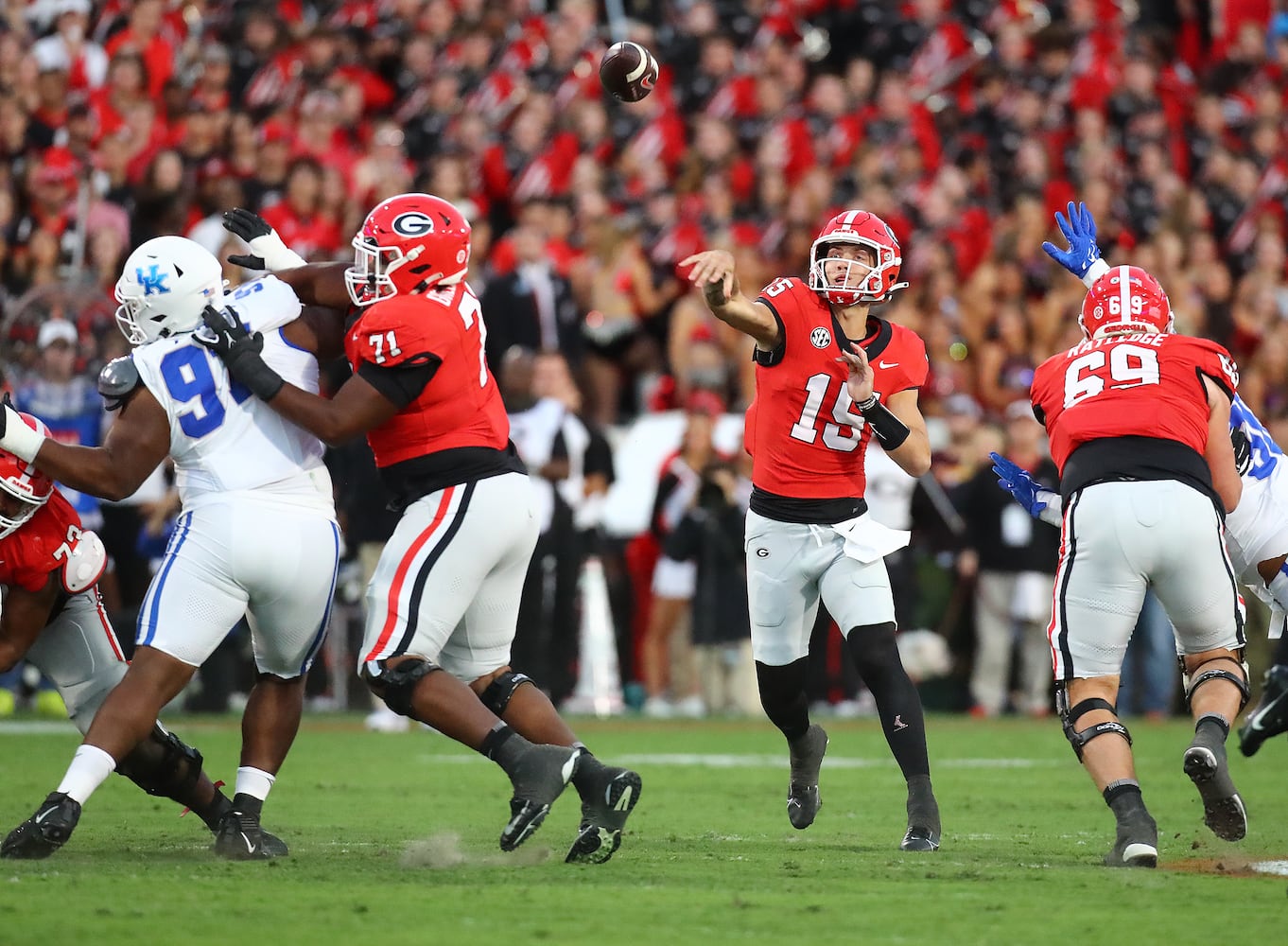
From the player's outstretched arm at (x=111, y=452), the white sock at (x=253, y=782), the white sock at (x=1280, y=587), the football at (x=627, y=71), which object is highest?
the football at (x=627, y=71)

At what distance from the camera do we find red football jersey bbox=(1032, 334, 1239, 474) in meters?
6.52

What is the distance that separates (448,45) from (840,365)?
10.6 m

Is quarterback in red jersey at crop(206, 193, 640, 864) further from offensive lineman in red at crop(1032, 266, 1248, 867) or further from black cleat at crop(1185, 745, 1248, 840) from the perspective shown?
black cleat at crop(1185, 745, 1248, 840)

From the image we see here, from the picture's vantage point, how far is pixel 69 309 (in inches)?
480

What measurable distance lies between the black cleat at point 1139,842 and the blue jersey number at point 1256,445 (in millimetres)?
1752

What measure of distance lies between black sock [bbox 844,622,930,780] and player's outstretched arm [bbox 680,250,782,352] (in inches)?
45.6

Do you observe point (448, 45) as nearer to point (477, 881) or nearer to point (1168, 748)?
point (1168, 748)

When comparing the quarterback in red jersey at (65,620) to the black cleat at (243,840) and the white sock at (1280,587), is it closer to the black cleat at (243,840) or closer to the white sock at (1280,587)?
the black cleat at (243,840)

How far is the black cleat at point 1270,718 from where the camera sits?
6457 mm

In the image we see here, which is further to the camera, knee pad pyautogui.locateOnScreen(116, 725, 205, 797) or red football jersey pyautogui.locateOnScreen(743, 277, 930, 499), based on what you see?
red football jersey pyautogui.locateOnScreen(743, 277, 930, 499)

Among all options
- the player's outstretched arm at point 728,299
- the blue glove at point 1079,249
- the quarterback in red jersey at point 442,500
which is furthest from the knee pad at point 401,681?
the blue glove at point 1079,249

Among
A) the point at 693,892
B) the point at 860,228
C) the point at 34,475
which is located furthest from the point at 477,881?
the point at 860,228

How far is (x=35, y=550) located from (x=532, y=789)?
193 centimetres

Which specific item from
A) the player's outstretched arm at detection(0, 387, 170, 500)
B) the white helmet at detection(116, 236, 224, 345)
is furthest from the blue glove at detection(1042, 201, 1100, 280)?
the player's outstretched arm at detection(0, 387, 170, 500)
